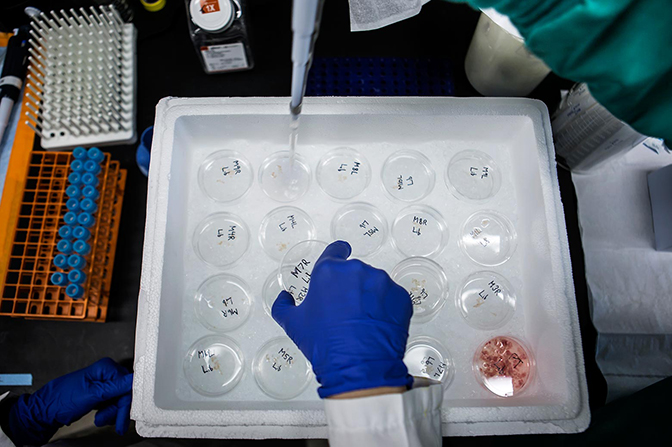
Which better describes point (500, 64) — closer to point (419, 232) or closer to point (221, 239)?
point (419, 232)

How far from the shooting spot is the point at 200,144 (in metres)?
1.08

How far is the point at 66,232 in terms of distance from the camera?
1.08 meters

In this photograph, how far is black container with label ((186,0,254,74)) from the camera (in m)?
1.09

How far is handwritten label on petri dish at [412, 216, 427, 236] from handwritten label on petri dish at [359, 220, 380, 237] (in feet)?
0.29

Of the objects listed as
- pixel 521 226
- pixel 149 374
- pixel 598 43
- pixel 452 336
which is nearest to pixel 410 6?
pixel 598 43

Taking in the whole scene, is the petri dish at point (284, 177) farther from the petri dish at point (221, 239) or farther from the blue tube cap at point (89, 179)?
the blue tube cap at point (89, 179)

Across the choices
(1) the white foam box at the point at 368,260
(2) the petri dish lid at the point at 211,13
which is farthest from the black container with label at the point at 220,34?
(1) the white foam box at the point at 368,260

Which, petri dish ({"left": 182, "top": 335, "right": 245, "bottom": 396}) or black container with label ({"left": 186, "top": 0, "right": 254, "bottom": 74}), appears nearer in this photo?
petri dish ({"left": 182, "top": 335, "right": 245, "bottom": 396})

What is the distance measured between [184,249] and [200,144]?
261 mm

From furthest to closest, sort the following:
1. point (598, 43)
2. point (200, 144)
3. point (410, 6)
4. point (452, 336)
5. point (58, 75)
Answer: point (58, 75) → point (200, 144) → point (452, 336) → point (410, 6) → point (598, 43)

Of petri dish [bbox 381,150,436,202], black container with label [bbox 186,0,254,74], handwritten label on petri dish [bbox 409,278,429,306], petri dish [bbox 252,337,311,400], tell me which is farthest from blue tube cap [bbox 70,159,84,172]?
handwritten label on petri dish [bbox 409,278,429,306]

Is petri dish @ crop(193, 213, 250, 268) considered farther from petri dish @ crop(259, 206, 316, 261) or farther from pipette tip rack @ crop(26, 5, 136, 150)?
pipette tip rack @ crop(26, 5, 136, 150)

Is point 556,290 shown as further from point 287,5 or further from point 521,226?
point 287,5

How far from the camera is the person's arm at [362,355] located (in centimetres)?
71
